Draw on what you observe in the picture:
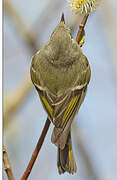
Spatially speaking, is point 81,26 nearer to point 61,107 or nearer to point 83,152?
point 61,107

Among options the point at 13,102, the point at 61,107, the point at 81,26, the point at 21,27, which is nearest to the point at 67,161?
the point at 61,107

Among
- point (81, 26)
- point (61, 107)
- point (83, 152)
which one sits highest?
point (81, 26)

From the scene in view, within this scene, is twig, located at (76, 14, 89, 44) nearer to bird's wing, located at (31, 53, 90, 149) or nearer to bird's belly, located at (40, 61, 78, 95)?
bird's belly, located at (40, 61, 78, 95)

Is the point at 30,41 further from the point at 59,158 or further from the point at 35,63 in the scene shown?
the point at 59,158

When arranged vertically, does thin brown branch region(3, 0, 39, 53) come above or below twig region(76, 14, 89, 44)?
above

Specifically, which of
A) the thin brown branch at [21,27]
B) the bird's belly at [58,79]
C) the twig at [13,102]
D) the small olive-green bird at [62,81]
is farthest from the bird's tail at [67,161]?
the thin brown branch at [21,27]

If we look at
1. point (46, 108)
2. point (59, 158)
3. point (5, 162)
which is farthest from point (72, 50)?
point (5, 162)

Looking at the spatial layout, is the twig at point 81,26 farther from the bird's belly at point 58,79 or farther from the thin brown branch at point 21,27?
the thin brown branch at point 21,27

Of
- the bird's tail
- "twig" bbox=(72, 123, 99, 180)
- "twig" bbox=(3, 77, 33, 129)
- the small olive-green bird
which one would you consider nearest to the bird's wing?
the small olive-green bird
